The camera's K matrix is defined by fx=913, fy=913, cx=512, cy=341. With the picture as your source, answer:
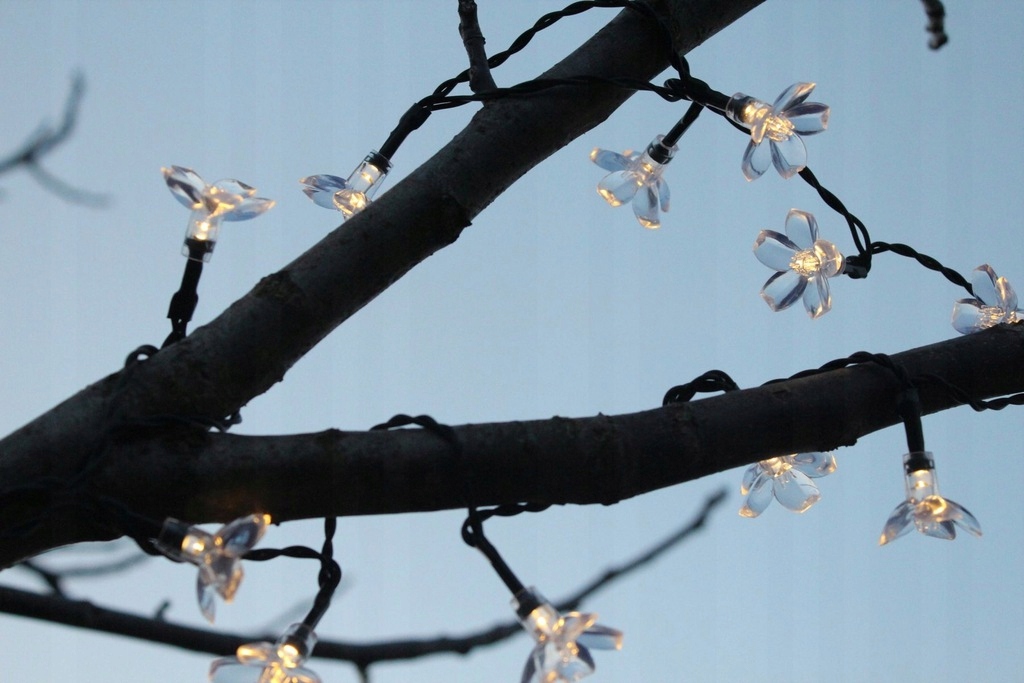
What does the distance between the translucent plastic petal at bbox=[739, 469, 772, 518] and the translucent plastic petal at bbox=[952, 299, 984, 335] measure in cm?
46

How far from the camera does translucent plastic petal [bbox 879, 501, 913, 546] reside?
1.41 meters

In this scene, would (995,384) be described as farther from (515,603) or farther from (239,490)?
(239,490)

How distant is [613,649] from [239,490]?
21.8 inches

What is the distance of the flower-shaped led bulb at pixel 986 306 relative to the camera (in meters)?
1.70

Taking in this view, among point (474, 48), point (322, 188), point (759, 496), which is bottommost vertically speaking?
point (759, 496)

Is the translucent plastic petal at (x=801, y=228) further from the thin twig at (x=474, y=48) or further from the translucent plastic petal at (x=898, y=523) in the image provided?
the thin twig at (x=474, y=48)

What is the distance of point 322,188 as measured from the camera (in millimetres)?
1805

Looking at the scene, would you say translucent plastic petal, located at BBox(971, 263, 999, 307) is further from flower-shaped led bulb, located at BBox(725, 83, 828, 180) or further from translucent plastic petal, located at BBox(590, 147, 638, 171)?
translucent plastic petal, located at BBox(590, 147, 638, 171)

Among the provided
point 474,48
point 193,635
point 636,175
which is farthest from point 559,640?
point 474,48

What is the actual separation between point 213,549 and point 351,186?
0.87 metres

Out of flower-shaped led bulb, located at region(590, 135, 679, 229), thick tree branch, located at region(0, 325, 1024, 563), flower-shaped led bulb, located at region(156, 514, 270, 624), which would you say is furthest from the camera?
flower-shaped led bulb, located at region(590, 135, 679, 229)

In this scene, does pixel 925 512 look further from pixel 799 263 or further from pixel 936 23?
pixel 936 23

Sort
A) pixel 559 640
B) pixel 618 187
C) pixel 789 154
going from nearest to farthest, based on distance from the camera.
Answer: pixel 559 640, pixel 789 154, pixel 618 187

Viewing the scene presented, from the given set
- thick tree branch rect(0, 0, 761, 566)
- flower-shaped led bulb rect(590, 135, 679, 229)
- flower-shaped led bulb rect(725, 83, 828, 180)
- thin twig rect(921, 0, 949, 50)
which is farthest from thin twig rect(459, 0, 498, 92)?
thin twig rect(921, 0, 949, 50)
